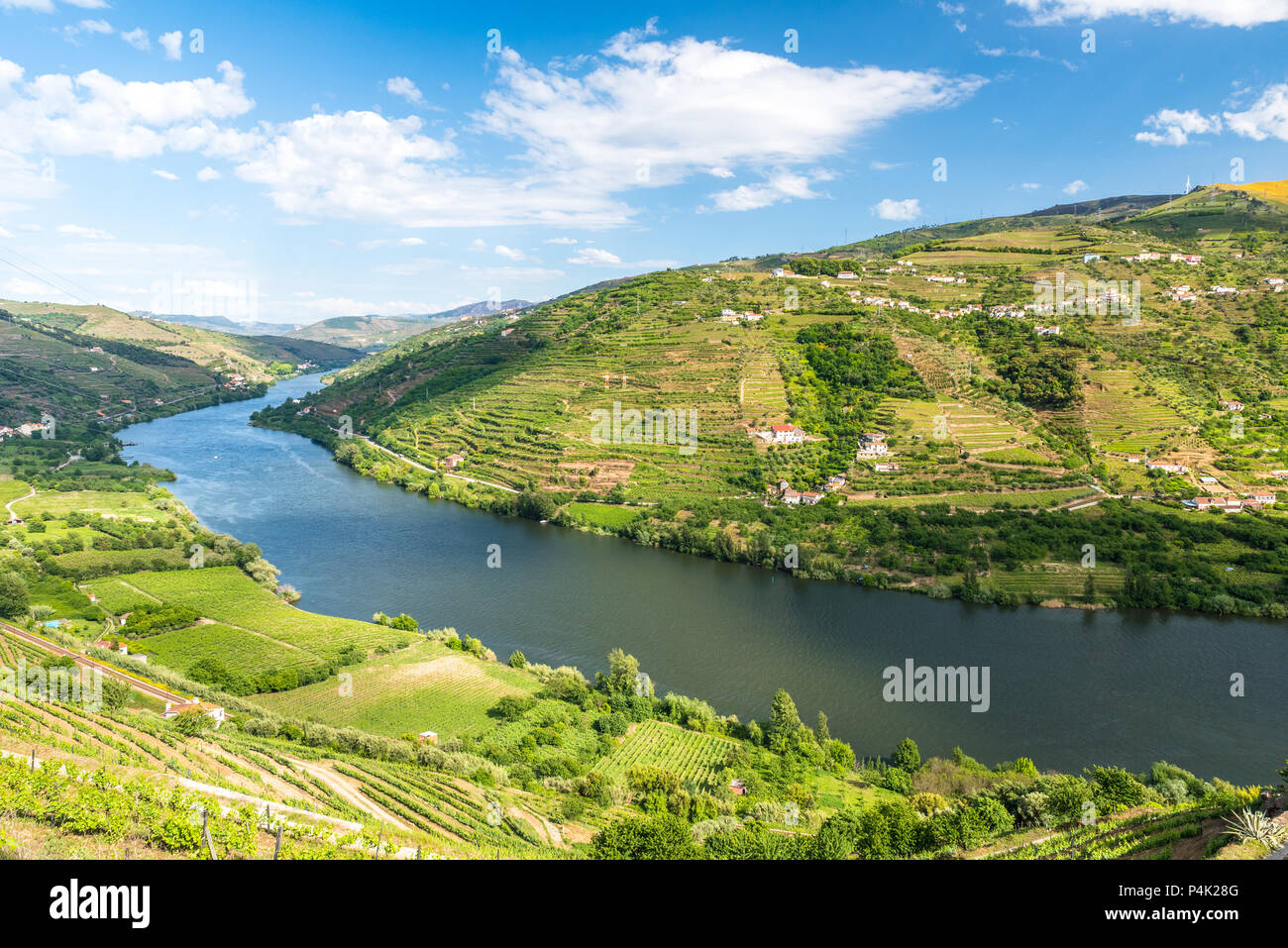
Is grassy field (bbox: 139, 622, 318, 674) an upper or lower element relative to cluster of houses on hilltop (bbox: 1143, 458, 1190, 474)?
lower

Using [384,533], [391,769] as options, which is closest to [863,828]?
[391,769]

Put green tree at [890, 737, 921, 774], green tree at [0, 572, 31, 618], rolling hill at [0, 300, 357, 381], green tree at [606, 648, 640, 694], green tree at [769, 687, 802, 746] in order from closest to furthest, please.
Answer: green tree at [890, 737, 921, 774]
green tree at [769, 687, 802, 746]
green tree at [606, 648, 640, 694]
green tree at [0, 572, 31, 618]
rolling hill at [0, 300, 357, 381]

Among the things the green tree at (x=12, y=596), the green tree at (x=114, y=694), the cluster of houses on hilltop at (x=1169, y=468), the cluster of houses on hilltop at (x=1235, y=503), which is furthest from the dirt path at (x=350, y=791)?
the cluster of houses on hilltop at (x=1169, y=468)

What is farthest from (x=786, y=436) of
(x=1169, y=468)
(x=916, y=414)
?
(x=1169, y=468)

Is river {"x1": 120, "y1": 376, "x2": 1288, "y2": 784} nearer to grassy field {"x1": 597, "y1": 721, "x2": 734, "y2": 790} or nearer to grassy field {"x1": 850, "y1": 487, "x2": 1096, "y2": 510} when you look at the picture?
grassy field {"x1": 597, "y1": 721, "x2": 734, "y2": 790}

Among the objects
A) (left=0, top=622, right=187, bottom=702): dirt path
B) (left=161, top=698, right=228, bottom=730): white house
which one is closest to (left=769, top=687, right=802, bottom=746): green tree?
(left=161, top=698, right=228, bottom=730): white house

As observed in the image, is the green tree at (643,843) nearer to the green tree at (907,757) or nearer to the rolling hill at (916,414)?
the green tree at (907,757)
